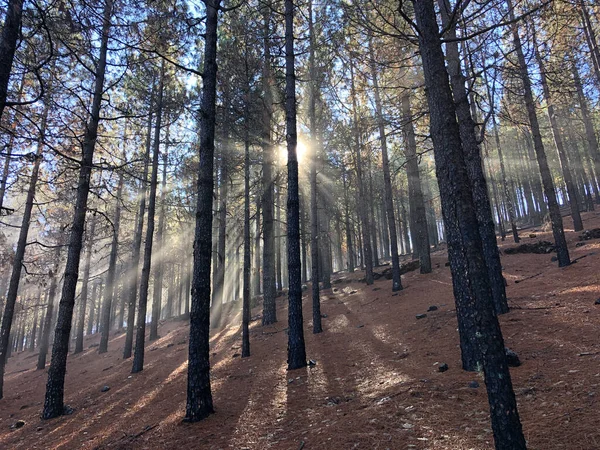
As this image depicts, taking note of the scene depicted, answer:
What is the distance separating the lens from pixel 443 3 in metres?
7.36

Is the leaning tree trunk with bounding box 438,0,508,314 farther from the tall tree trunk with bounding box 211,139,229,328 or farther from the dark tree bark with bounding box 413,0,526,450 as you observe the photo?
the tall tree trunk with bounding box 211,139,229,328

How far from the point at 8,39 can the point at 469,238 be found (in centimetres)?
683

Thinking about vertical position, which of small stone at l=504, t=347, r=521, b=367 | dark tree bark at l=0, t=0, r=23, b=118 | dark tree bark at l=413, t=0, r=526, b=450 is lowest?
small stone at l=504, t=347, r=521, b=367

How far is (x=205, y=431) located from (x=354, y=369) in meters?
3.49

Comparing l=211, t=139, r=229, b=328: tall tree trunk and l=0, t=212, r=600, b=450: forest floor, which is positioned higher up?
l=211, t=139, r=229, b=328: tall tree trunk

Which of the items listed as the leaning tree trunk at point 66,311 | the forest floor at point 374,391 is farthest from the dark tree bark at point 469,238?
the leaning tree trunk at point 66,311

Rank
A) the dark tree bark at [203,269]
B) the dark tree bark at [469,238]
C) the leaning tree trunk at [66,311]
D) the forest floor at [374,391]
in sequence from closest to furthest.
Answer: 1. the dark tree bark at [469,238]
2. the forest floor at [374,391]
3. the dark tree bark at [203,269]
4. the leaning tree trunk at [66,311]

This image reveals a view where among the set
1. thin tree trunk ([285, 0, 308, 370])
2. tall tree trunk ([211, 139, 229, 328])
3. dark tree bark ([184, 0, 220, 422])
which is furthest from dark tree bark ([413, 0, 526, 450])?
tall tree trunk ([211, 139, 229, 328])

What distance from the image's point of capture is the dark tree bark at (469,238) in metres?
2.54

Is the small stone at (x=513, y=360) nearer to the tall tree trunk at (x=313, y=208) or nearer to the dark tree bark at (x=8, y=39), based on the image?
the tall tree trunk at (x=313, y=208)

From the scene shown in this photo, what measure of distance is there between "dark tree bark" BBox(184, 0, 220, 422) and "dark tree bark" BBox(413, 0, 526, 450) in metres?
4.50

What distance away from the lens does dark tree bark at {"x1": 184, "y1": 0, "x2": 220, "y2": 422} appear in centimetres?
571

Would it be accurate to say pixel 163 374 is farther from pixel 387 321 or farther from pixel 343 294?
pixel 343 294

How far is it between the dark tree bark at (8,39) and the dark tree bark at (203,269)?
2.98m
